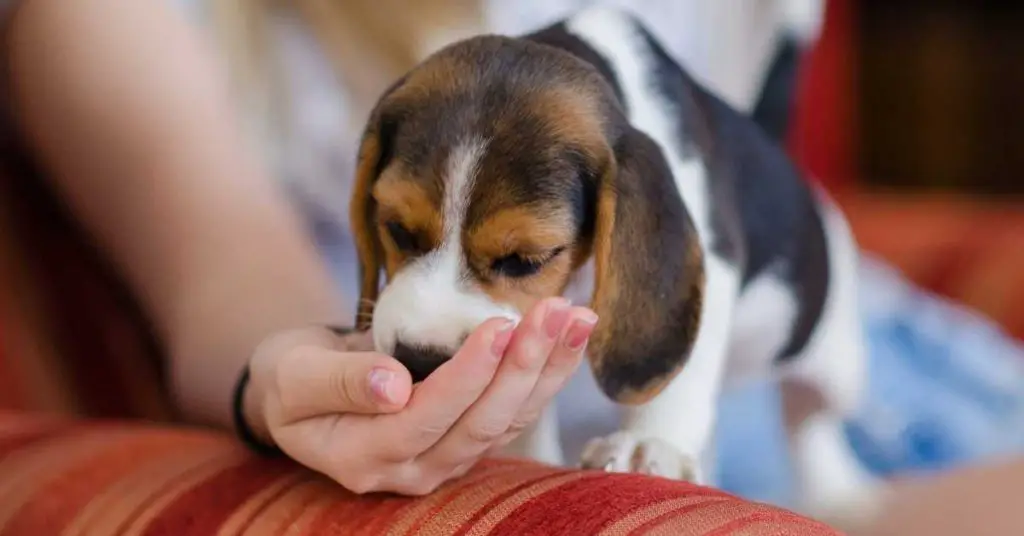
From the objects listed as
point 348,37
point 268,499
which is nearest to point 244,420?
point 268,499

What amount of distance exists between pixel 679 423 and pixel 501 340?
24cm

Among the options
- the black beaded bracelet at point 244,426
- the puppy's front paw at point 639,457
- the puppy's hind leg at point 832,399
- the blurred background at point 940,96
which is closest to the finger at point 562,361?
the puppy's front paw at point 639,457

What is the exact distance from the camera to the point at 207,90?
1.11 meters

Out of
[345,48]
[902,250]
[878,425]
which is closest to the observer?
[345,48]

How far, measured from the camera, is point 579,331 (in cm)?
60

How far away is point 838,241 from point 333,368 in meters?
0.73

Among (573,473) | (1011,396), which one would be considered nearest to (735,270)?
(573,473)

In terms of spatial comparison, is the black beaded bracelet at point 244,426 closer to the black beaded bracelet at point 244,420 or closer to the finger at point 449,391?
the black beaded bracelet at point 244,420

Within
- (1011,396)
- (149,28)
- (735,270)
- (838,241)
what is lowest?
(1011,396)

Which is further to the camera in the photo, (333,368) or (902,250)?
(902,250)

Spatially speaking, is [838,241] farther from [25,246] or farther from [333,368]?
[25,246]

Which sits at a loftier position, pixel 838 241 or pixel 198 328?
Answer: pixel 198 328

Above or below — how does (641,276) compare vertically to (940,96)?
above

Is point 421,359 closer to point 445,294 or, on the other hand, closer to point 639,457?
point 445,294
